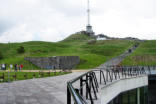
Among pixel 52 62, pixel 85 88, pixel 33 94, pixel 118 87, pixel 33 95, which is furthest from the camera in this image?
pixel 52 62

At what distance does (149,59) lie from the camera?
191ft

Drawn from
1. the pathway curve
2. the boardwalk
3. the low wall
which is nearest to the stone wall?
the low wall

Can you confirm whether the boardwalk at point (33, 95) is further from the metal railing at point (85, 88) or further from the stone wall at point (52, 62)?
the stone wall at point (52, 62)

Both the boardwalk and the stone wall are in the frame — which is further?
the stone wall

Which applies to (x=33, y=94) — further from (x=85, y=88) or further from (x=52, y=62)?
(x=52, y=62)

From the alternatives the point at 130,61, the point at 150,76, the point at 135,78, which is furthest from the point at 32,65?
the point at 135,78

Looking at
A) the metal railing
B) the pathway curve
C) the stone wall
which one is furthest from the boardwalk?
the stone wall

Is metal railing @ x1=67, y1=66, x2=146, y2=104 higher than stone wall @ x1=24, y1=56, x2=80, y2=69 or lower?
higher

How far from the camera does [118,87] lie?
48.0 ft

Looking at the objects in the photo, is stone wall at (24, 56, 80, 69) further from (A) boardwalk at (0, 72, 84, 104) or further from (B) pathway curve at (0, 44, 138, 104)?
(A) boardwalk at (0, 72, 84, 104)

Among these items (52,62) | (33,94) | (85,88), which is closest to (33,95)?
(33,94)

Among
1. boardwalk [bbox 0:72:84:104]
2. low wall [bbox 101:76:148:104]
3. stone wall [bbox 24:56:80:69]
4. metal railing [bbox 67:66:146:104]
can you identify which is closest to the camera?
metal railing [bbox 67:66:146:104]

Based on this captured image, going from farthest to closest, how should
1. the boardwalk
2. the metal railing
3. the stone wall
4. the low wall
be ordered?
1. the stone wall
2. the low wall
3. the boardwalk
4. the metal railing

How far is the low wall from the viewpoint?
10.9 metres
